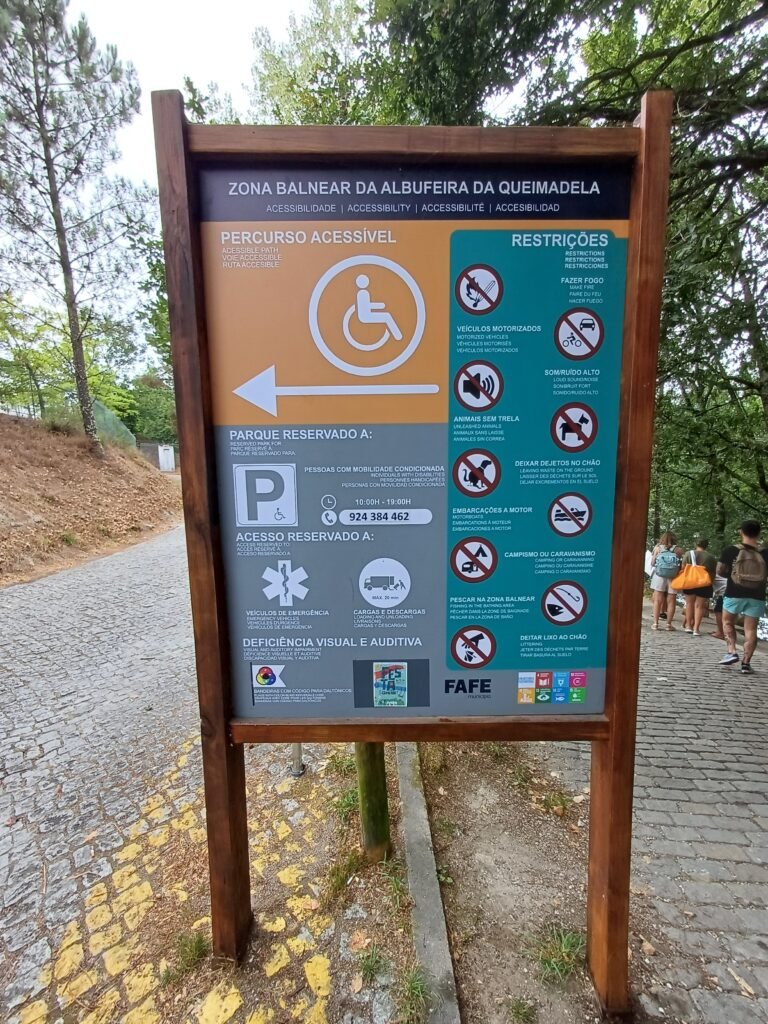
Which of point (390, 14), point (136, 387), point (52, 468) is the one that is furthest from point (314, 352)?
point (136, 387)

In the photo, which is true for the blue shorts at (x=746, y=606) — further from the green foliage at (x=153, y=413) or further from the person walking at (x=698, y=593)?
the green foliage at (x=153, y=413)

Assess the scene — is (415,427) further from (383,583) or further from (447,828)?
(447,828)

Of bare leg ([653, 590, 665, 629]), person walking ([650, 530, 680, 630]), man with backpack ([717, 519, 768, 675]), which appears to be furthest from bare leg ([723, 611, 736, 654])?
bare leg ([653, 590, 665, 629])

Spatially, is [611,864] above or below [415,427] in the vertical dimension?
below

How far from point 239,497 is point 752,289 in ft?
20.3

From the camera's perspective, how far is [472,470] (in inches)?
68.7

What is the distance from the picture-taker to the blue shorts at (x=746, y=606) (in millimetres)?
6363

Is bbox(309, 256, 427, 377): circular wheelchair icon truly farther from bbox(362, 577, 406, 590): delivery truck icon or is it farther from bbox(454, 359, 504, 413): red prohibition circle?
bbox(362, 577, 406, 590): delivery truck icon

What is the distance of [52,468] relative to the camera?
15445mm

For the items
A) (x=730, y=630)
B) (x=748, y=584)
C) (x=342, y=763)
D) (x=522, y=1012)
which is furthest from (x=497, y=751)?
(x=730, y=630)

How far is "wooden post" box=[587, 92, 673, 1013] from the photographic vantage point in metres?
1.58

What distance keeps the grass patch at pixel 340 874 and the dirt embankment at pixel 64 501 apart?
940 cm

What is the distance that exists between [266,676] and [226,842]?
2.32ft

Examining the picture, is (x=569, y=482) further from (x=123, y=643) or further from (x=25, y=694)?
(x=123, y=643)
